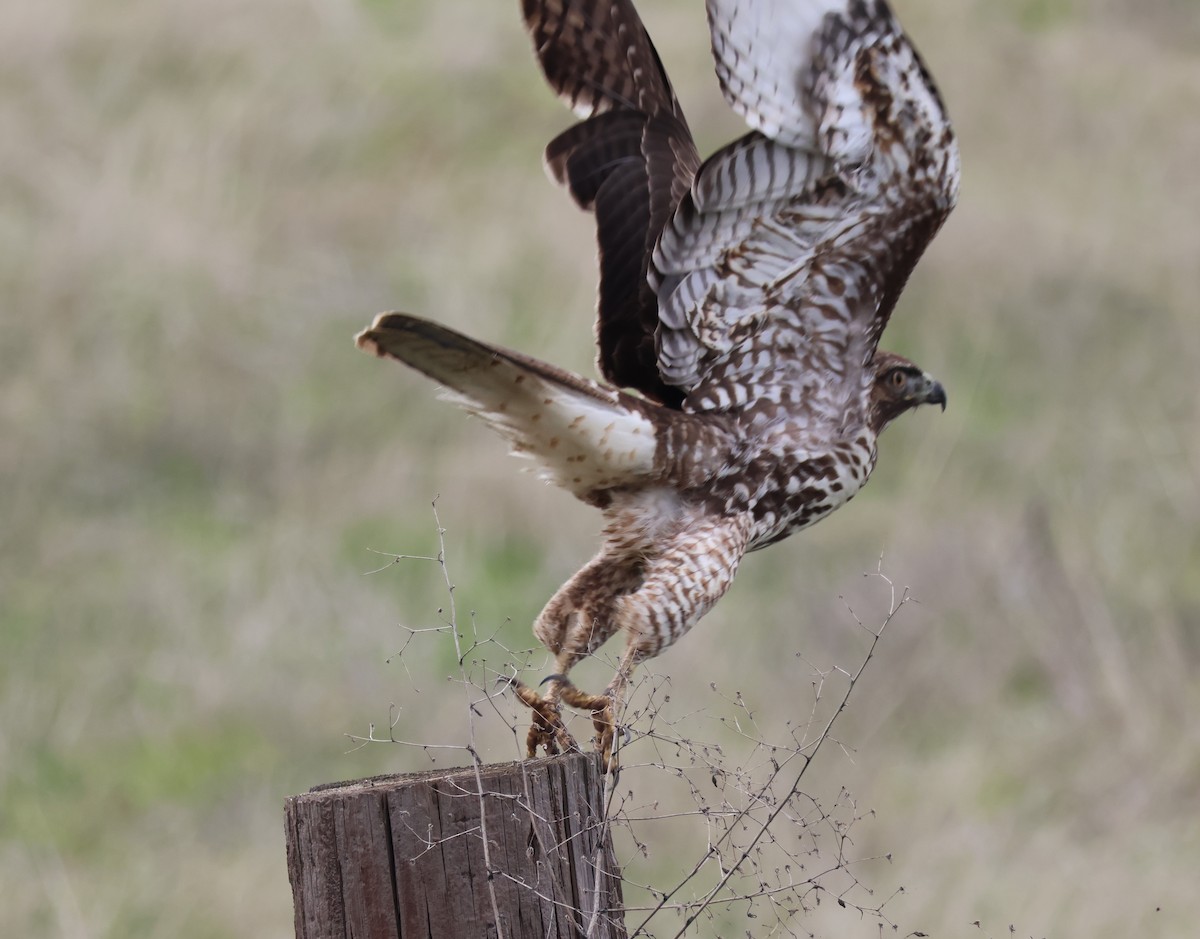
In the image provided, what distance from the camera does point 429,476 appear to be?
890 cm

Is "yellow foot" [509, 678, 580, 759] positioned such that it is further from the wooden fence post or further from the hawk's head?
the hawk's head

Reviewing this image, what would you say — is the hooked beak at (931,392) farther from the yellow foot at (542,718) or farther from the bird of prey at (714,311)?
the yellow foot at (542,718)

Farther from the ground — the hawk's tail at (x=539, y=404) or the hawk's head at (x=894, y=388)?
the hawk's head at (x=894, y=388)

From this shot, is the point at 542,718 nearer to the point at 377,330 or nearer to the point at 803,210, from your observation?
the point at 377,330

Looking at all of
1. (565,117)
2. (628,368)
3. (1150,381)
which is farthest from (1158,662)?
(565,117)

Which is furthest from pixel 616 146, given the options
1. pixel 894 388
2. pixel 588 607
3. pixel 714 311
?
pixel 588 607

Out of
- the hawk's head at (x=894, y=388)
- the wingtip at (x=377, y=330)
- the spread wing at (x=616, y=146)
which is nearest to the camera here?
the wingtip at (x=377, y=330)

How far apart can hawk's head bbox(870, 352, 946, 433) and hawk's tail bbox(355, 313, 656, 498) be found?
80cm

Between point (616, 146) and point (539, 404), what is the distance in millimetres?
997

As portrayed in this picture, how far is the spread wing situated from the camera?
4.28 m

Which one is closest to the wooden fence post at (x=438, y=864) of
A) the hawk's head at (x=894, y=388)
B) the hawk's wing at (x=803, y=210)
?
the hawk's wing at (x=803, y=210)

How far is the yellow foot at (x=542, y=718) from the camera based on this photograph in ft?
11.4

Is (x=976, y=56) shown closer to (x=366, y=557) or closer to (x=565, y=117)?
(x=565, y=117)

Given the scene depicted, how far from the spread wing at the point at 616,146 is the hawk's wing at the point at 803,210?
0.20 metres
